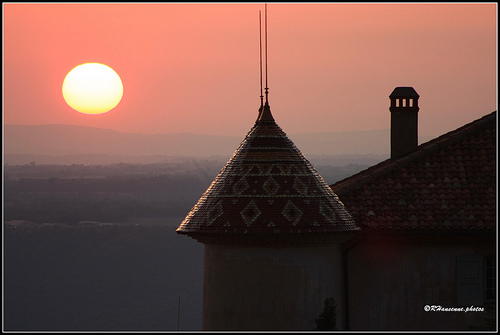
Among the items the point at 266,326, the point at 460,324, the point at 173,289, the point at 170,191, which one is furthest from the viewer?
the point at 173,289

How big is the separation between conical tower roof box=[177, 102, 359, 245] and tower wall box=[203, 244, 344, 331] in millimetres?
356

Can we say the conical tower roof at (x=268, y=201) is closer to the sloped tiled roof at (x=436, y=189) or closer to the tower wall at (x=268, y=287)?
the tower wall at (x=268, y=287)

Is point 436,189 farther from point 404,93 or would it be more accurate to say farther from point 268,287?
point 268,287

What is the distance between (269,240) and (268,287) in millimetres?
1099

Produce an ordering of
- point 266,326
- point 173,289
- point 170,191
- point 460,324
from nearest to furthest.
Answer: point 266,326 → point 460,324 → point 170,191 → point 173,289

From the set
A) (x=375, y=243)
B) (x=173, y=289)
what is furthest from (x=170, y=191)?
(x=375, y=243)

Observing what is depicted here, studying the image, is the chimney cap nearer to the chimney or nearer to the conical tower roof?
the chimney

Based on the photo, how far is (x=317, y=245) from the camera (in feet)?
86.6

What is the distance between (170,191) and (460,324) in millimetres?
84634

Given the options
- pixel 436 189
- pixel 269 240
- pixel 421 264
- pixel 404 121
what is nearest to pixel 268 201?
pixel 269 240

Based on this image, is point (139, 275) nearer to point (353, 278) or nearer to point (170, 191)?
point (170, 191)

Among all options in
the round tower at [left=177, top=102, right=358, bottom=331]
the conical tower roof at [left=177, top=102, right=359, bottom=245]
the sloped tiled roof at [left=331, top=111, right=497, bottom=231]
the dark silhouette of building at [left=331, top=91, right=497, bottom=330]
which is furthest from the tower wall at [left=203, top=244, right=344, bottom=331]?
the sloped tiled roof at [left=331, top=111, right=497, bottom=231]

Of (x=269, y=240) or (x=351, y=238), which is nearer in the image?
(x=269, y=240)

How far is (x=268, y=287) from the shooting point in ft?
85.4
